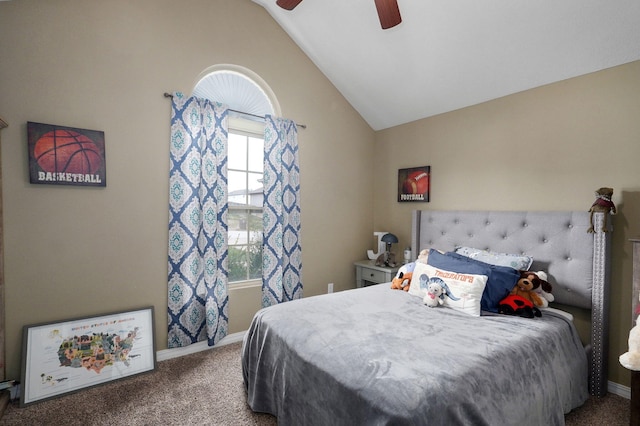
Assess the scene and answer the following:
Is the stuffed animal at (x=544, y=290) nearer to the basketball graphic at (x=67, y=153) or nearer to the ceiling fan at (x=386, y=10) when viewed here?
the ceiling fan at (x=386, y=10)

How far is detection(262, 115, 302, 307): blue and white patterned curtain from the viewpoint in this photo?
9.77 feet

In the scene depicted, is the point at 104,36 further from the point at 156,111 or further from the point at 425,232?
the point at 425,232

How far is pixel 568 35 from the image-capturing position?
2.08 m

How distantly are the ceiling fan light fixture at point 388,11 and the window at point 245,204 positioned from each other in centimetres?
162

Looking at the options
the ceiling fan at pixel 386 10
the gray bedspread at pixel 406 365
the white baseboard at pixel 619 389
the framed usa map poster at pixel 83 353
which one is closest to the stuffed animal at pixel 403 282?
the gray bedspread at pixel 406 365

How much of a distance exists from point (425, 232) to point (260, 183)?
1803 mm

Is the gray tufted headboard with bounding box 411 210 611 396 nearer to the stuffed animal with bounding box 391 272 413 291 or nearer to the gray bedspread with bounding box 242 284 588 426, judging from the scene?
the gray bedspread with bounding box 242 284 588 426

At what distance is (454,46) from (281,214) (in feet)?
6.92

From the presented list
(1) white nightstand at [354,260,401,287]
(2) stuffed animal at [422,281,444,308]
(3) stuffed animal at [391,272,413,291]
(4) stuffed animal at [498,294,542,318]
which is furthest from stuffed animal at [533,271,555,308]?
(1) white nightstand at [354,260,401,287]

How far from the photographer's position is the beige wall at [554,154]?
2.08m

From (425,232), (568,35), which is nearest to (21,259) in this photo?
(425,232)

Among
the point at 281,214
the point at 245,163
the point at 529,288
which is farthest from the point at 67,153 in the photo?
the point at 529,288

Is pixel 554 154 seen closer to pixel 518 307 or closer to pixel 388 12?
pixel 518 307

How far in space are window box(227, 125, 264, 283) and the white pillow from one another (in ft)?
5.44
